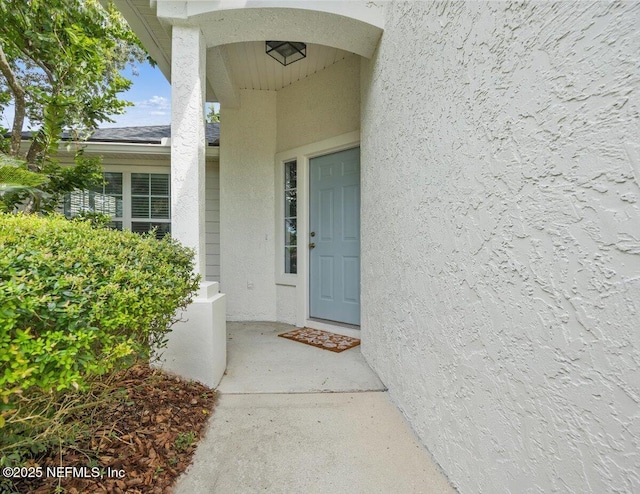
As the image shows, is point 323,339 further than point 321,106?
No

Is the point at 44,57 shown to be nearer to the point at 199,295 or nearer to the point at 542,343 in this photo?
the point at 199,295

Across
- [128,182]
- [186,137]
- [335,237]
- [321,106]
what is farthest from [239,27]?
[128,182]

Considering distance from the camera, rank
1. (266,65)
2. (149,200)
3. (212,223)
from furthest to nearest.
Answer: (149,200) → (212,223) → (266,65)

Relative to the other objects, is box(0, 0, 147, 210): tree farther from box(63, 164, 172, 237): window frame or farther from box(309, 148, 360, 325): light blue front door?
box(309, 148, 360, 325): light blue front door

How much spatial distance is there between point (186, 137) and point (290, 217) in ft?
7.78

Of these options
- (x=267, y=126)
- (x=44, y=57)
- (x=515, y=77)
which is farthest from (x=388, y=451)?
(x=44, y=57)

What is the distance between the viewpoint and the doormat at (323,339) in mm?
3775

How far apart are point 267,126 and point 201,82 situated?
7.59 ft

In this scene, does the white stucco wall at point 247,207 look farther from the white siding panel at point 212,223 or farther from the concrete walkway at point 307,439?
the concrete walkway at point 307,439

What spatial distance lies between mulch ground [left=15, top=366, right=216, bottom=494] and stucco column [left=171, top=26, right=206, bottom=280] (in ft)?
3.34

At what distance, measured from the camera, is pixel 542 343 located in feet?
3.72

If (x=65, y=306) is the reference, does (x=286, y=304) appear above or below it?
below

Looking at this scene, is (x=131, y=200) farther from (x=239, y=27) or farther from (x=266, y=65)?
(x=239, y=27)

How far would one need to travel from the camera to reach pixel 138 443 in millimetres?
1880
